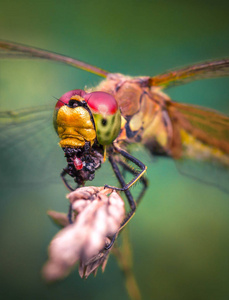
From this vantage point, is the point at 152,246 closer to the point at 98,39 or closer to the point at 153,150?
the point at 153,150

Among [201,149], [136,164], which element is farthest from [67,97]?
[201,149]

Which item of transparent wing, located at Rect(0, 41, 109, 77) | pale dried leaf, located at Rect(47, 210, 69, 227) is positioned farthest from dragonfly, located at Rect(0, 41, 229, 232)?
pale dried leaf, located at Rect(47, 210, 69, 227)

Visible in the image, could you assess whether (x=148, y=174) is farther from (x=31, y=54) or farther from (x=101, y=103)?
(x=31, y=54)

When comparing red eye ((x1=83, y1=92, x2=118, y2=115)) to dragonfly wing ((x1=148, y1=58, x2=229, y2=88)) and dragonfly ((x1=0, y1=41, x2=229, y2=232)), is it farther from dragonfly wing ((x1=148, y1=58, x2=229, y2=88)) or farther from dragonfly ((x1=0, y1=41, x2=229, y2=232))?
dragonfly wing ((x1=148, y1=58, x2=229, y2=88))

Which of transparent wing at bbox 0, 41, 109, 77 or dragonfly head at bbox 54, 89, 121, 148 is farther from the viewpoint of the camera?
transparent wing at bbox 0, 41, 109, 77

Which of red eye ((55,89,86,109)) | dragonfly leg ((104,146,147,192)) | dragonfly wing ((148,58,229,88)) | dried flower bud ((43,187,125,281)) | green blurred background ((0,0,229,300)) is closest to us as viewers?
dried flower bud ((43,187,125,281))

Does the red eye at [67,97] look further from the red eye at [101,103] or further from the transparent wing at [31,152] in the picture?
the transparent wing at [31,152]

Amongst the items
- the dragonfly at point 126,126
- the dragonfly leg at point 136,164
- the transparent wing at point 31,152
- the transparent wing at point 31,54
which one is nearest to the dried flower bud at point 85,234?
the dragonfly leg at point 136,164

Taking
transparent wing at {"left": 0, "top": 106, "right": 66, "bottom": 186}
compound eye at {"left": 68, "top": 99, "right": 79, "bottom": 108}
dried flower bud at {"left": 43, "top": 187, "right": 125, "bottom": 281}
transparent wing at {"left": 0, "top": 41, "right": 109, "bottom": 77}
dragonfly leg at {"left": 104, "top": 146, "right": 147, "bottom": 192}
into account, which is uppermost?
transparent wing at {"left": 0, "top": 41, "right": 109, "bottom": 77}

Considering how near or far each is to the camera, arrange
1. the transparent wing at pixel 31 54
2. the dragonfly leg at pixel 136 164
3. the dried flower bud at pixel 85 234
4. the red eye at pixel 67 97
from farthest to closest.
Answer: the transparent wing at pixel 31 54
the red eye at pixel 67 97
the dragonfly leg at pixel 136 164
the dried flower bud at pixel 85 234
